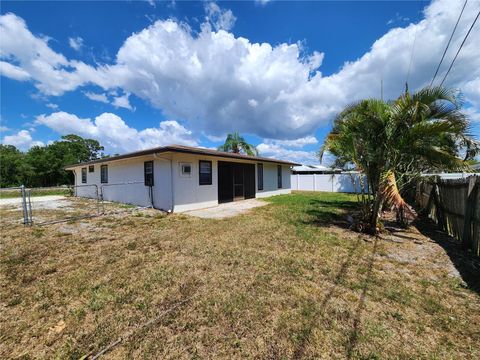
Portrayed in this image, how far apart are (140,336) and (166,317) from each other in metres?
0.33

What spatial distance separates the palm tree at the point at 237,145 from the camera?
2256 centimetres

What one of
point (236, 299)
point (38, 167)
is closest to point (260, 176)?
point (236, 299)

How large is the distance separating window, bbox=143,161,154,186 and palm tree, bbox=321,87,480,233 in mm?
7470

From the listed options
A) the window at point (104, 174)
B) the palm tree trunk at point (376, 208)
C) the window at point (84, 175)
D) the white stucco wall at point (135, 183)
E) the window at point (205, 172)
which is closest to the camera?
the palm tree trunk at point (376, 208)

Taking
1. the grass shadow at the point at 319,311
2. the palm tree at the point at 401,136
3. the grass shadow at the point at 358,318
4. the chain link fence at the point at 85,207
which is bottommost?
the grass shadow at the point at 358,318

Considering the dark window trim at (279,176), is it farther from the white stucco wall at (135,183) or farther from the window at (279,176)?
the white stucco wall at (135,183)

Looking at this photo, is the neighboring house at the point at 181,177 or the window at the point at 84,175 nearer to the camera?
the neighboring house at the point at 181,177

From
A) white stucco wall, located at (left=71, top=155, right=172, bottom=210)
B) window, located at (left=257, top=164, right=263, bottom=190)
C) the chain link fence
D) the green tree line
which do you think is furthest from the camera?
the green tree line

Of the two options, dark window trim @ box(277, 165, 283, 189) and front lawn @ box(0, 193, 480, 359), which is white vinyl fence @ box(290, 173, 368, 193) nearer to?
dark window trim @ box(277, 165, 283, 189)

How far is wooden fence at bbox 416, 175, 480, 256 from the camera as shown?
445 cm

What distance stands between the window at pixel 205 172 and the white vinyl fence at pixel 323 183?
12810mm

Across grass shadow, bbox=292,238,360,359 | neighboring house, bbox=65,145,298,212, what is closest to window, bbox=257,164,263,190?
neighboring house, bbox=65,145,298,212

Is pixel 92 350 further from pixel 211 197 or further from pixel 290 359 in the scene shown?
pixel 211 197

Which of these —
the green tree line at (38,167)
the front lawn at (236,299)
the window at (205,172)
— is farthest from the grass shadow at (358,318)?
the green tree line at (38,167)
